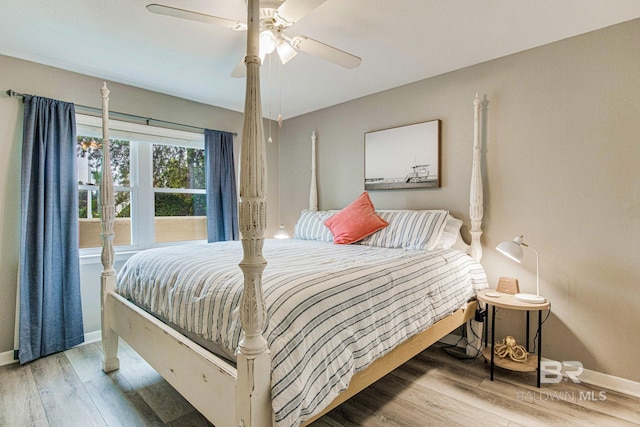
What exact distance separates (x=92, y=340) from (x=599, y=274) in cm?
397

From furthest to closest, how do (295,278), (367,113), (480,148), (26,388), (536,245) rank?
(367,113) → (480,148) → (536,245) → (26,388) → (295,278)

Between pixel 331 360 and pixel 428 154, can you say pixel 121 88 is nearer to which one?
pixel 428 154

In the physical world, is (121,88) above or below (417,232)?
above

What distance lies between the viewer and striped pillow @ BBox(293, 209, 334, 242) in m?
3.21

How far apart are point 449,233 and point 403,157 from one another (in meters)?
0.89

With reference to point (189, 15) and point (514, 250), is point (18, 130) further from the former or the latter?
point (514, 250)

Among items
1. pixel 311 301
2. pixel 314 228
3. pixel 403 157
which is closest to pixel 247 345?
pixel 311 301

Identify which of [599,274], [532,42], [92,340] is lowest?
[92,340]

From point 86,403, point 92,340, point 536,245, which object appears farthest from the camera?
point 92,340

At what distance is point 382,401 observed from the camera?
1943mm

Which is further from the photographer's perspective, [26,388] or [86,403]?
[26,388]

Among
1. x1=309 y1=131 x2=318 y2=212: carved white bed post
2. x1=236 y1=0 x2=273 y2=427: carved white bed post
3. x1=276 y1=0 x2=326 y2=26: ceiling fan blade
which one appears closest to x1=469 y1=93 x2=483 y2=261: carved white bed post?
x1=276 y1=0 x2=326 y2=26: ceiling fan blade

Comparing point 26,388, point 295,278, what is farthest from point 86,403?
point 295,278

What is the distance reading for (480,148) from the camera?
2615 mm
